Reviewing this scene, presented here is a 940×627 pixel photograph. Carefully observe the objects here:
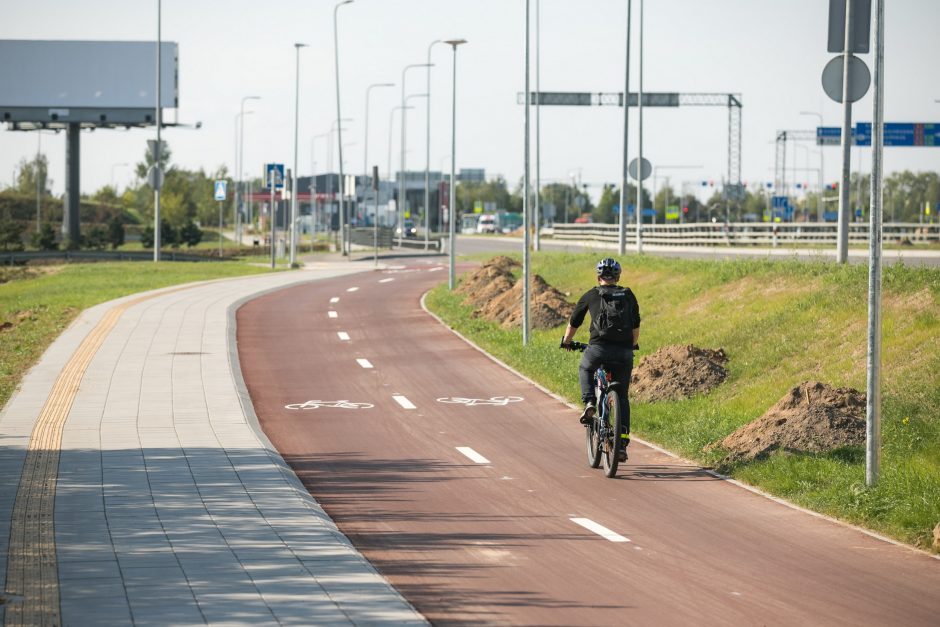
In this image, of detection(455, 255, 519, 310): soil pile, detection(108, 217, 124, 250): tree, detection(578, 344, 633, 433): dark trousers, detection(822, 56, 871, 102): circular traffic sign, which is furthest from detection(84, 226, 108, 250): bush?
detection(578, 344, 633, 433): dark trousers

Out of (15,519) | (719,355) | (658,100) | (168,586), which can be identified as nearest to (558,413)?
(719,355)

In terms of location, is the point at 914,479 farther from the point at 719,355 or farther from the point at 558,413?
the point at 719,355

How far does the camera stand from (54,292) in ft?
131

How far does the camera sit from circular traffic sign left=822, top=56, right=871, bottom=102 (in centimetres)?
1555

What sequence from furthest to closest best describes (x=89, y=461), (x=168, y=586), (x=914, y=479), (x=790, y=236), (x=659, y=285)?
(x=790, y=236) → (x=659, y=285) → (x=89, y=461) → (x=914, y=479) → (x=168, y=586)

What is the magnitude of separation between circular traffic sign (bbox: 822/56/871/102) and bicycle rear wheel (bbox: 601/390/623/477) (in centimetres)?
568

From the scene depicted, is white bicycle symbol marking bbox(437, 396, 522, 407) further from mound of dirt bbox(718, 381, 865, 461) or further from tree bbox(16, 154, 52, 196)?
tree bbox(16, 154, 52, 196)

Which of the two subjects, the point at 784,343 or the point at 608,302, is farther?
the point at 784,343

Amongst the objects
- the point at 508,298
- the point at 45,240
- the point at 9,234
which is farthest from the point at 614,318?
the point at 9,234

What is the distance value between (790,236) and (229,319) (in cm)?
3338

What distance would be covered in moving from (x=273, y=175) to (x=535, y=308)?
24.7 m

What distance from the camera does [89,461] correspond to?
40.9 feet

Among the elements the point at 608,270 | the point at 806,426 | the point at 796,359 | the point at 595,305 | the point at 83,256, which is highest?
the point at 608,270

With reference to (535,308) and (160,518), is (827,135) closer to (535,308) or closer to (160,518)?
(535,308)
